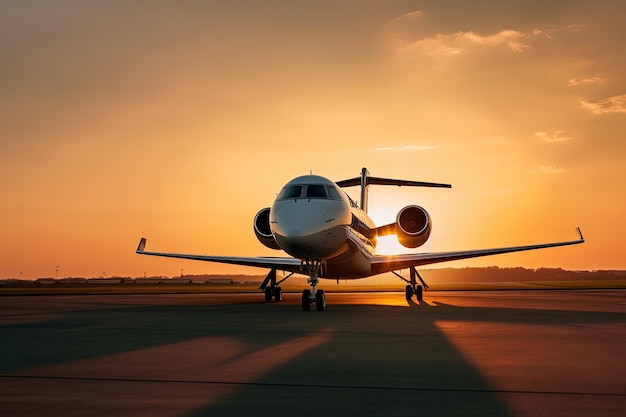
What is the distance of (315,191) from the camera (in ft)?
69.3

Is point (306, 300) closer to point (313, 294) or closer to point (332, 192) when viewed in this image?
point (313, 294)

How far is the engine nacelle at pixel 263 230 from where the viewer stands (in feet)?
90.0

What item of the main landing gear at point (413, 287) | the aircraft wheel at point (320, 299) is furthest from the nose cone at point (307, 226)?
the main landing gear at point (413, 287)

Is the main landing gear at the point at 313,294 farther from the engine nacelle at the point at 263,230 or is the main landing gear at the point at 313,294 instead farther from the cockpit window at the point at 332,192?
the engine nacelle at the point at 263,230

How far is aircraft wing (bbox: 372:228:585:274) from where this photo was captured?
2889 cm

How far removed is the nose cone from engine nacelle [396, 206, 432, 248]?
10.2 m

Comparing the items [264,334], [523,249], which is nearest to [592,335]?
[264,334]

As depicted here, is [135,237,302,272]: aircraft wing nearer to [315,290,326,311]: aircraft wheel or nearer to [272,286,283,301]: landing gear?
[272,286,283,301]: landing gear

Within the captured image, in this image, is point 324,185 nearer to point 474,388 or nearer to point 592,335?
point 592,335

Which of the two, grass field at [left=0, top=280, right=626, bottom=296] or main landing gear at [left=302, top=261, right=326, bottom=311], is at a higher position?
grass field at [left=0, top=280, right=626, bottom=296]

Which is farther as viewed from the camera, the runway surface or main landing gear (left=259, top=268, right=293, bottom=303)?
main landing gear (left=259, top=268, right=293, bottom=303)

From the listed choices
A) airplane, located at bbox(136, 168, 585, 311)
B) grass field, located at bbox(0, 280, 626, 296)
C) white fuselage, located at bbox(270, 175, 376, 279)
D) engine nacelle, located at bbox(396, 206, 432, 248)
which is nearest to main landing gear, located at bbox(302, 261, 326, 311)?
airplane, located at bbox(136, 168, 585, 311)

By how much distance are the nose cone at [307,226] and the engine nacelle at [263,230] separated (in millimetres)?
6322

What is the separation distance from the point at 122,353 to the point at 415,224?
23245 mm
